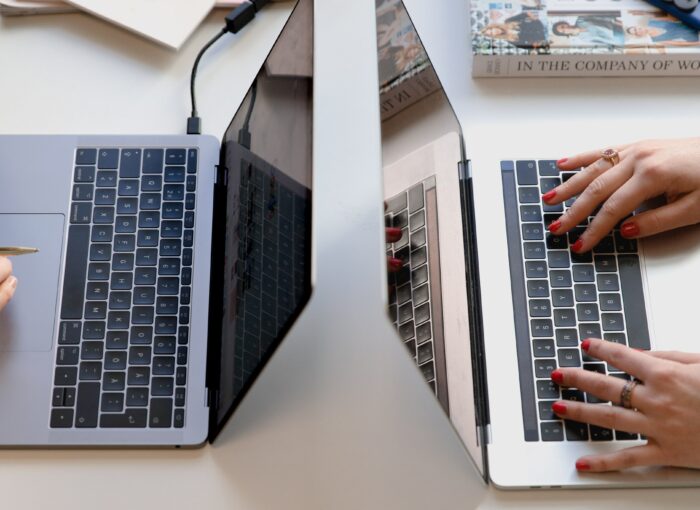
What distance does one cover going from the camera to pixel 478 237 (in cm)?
84

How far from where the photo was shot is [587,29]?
901mm

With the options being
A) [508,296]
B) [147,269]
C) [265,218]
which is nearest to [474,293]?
[508,296]

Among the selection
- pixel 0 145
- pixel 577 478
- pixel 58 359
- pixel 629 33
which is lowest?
pixel 577 478

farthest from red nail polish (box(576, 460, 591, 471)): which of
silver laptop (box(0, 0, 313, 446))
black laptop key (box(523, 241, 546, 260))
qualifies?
silver laptop (box(0, 0, 313, 446))

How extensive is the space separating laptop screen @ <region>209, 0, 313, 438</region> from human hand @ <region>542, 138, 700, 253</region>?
1.07ft

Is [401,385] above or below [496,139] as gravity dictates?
below

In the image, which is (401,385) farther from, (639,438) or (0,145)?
(0,145)

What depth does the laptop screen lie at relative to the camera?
1.99ft

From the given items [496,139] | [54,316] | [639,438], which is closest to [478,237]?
[496,139]

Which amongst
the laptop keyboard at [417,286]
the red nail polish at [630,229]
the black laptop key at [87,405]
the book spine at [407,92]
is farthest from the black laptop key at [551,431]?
the black laptop key at [87,405]

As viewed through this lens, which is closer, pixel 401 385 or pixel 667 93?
pixel 401 385

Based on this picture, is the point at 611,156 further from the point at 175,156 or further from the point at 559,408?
the point at 175,156

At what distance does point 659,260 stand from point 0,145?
748mm

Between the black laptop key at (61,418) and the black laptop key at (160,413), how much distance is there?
8 cm
